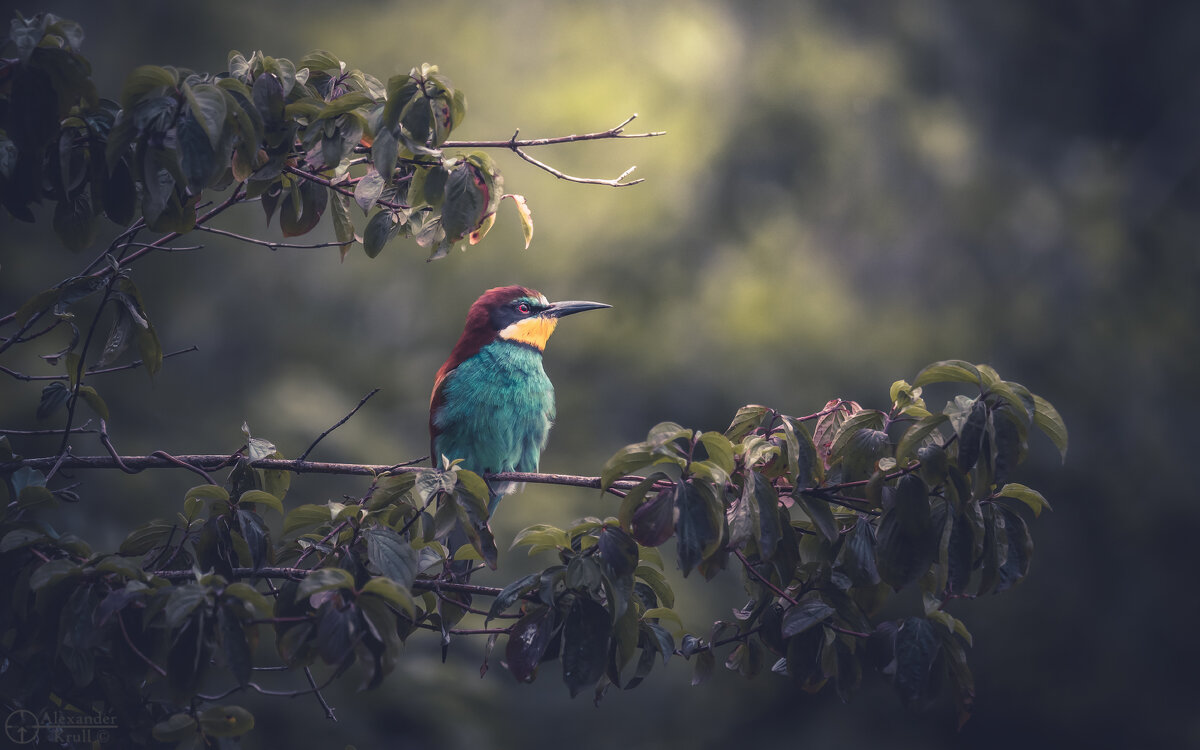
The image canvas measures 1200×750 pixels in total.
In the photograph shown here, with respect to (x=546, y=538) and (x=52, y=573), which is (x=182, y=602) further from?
(x=546, y=538)

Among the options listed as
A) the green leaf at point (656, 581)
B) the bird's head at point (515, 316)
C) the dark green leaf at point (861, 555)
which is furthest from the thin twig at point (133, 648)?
the bird's head at point (515, 316)

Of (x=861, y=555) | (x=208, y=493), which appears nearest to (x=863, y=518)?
(x=861, y=555)

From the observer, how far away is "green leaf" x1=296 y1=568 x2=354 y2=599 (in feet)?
5.06

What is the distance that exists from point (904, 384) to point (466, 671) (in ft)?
16.9

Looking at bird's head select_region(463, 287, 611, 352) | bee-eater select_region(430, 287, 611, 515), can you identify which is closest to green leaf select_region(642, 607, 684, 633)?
bee-eater select_region(430, 287, 611, 515)

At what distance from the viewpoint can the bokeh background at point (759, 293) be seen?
6738mm

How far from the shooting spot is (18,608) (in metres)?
1.77

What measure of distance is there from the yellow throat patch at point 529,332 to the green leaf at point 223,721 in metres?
2.22

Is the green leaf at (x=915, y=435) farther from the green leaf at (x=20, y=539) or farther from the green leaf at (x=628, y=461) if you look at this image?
the green leaf at (x=20, y=539)

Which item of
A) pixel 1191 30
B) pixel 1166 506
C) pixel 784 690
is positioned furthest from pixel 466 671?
pixel 1191 30

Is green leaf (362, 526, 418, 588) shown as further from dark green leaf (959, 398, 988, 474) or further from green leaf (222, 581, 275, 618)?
dark green leaf (959, 398, 988, 474)

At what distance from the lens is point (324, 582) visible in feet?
5.09

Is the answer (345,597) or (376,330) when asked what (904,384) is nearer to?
(345,597)

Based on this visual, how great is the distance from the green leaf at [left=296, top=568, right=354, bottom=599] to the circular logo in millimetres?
699
